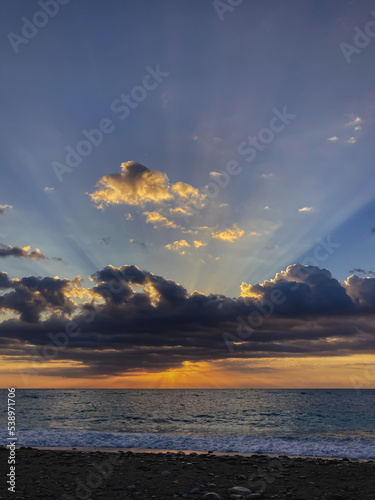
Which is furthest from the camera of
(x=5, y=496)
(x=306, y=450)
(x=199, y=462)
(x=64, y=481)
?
(x=306, y=450)

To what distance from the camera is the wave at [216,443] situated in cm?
2350

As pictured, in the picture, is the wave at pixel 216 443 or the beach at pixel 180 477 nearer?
the beach at pixel 180 477

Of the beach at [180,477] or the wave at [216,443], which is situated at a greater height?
the beach at [180,477]

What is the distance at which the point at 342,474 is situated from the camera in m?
15.8

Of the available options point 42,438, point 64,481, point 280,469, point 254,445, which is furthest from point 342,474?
point 42,438

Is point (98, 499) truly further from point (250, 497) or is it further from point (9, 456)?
point (9, 456)

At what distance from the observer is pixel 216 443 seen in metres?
25.2

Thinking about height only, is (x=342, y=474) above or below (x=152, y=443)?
above

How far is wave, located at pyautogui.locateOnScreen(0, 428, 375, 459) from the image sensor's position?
2350 cm

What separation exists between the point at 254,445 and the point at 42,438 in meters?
15.9

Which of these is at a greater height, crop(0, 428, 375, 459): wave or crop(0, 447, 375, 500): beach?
crop(0, 447, 375, 500): beach

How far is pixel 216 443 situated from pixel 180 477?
37.5ft

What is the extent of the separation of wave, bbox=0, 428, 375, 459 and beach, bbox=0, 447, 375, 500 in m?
4.44

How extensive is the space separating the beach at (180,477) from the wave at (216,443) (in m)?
4.44
